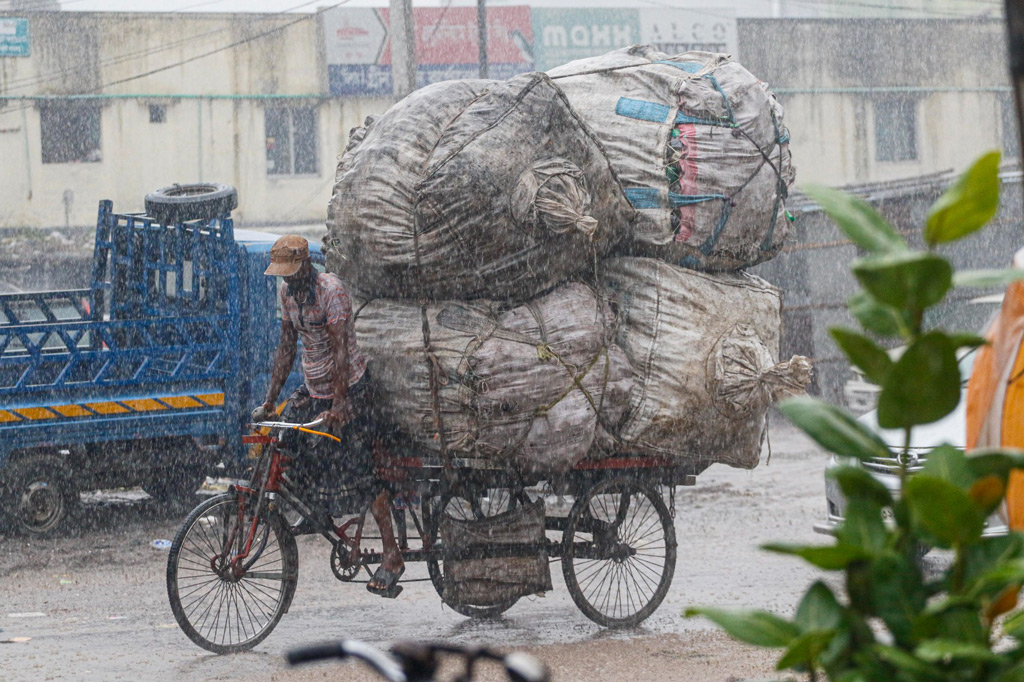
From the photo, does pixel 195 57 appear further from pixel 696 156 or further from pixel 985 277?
pixel 985 277

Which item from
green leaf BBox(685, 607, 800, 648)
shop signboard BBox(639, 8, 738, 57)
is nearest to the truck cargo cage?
green leaf BBox(685, 607, 800, 648)

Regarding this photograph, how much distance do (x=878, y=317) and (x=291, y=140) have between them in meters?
24.5

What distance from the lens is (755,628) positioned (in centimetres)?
167

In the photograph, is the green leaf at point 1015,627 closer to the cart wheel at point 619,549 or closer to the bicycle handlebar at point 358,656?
the bicycle handlebar at point 358,656

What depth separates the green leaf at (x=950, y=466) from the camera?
1.60m

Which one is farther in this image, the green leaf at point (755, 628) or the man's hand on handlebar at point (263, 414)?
the man's hand on handlebar at point (263, 414)

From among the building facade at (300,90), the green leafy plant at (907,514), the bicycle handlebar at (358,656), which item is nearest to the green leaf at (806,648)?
the green leafy plant at (907,514)

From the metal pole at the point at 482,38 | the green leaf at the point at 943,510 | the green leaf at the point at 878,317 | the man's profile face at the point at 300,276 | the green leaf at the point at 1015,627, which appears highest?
the metal pole at the point at 482,38

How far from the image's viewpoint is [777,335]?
20.2 ft

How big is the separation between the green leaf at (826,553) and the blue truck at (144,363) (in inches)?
291

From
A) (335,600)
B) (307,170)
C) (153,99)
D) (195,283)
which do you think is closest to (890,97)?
(307,170)

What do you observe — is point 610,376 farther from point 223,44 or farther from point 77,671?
point 223,44

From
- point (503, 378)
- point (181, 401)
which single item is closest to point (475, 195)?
point (503, 378)

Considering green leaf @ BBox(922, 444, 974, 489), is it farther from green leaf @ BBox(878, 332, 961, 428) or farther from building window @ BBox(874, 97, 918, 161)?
building window @ BBox(874, 97, 918, 161)
